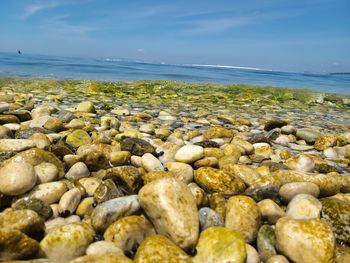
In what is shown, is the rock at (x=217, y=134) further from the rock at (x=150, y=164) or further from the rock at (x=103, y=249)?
the rock at (x=103, y=249)

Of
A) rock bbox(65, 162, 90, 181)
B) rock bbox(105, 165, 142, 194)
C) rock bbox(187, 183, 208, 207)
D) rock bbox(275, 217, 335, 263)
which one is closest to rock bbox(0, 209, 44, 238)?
rock bbox(105, 165, 142, 194)

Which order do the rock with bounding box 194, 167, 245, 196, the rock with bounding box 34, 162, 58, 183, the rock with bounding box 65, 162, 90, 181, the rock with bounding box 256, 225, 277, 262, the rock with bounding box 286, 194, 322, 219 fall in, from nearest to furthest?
Result: 1. the rock with bounding box 256, 225, 277, 262
2. the rock with bounding box 286, 194, 322, 219
3. the rock with bounding box 34, 162, 58, 183
4. the rock with bounding box 194, 167, 245, 196
5. the rock with bounding box 65, 162, 90, 181

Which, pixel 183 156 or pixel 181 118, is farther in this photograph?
pixel 181 118

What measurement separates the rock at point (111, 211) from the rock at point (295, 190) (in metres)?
1.87

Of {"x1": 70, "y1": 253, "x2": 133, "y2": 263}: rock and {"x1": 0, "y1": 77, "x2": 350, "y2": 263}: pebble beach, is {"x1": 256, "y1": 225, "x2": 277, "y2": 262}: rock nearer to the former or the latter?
{"x1": 0, "y1": 77, "x2": 350, "y2": 263}: pebble beach

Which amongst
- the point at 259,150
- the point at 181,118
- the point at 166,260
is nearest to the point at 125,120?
the point at 181,118

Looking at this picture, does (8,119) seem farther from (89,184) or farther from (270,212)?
(270,212)

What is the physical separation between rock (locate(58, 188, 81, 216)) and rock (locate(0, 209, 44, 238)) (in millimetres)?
519

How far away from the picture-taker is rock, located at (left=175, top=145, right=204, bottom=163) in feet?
16.0

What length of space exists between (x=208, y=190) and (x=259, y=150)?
2425 mm

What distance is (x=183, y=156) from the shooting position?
494cm

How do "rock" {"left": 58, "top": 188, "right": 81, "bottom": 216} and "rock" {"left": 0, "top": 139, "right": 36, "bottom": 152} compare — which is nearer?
"rock" {"left": 58, "top": 188, "right": 81, "bottom": 216}

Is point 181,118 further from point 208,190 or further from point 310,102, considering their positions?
point 310,102

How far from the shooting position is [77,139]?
18.5ft
